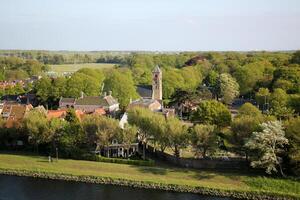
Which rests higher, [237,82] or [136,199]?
[237,82]

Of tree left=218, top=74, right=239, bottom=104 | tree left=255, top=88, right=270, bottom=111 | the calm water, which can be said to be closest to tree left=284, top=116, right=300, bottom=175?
the calm water

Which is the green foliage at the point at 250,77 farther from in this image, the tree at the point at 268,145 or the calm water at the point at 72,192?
the calm water at the point at 72,192

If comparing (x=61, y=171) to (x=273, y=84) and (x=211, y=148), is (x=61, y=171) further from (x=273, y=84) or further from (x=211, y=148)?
(x=273, y=84)

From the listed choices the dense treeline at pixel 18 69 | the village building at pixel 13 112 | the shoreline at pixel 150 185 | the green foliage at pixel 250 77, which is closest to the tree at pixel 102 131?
the shoreline at pixel 150 185

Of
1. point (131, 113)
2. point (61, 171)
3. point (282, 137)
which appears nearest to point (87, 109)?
point (131, 113)

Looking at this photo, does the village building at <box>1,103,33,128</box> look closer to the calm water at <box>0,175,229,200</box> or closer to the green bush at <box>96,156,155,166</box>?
the green bush at <box>96,156,155,166</box>

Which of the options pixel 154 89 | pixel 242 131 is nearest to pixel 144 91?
pixel 154 89
